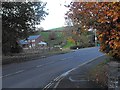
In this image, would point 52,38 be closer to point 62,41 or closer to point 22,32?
point 62,41

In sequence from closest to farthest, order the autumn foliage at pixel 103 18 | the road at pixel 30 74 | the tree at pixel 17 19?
the autumn foliage at pixel 103 18 < the road at pixel 30 74 < the tree at pixel 17 19

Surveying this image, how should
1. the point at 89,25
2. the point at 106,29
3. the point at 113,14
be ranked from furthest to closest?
1. the point at 89,25
2. the point at 106,29
3. the point at 113,14

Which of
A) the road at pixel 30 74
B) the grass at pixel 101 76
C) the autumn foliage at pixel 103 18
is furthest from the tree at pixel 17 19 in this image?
the autumn foliage at pixel 103 18

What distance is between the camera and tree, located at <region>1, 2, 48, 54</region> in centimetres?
3603

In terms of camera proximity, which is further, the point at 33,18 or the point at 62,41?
the point at 62,41

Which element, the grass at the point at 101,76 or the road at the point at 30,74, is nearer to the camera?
the grass at the point at 101,76

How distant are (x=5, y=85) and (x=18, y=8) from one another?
20179mm

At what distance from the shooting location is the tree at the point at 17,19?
118 feet

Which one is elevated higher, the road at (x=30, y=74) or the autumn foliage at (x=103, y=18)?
the autumn foliage at (x=103, y=18)

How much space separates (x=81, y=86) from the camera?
1516cm

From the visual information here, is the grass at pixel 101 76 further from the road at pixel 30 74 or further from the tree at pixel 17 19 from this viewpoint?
the tree at pixel 17 19

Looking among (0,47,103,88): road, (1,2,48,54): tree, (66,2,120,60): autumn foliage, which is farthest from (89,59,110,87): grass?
(1,2,48,54): tree

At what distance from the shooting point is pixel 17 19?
36938 mm

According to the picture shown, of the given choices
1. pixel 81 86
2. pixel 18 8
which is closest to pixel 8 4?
pixel 18 8
